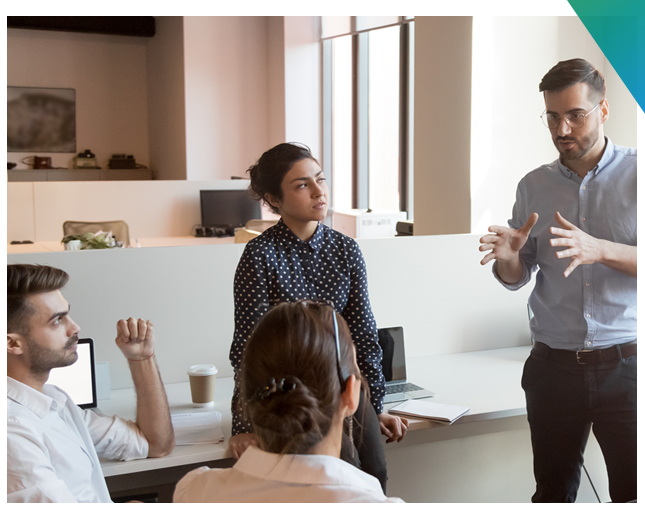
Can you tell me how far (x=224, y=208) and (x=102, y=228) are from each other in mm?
971

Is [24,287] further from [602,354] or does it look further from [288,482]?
[602,354]

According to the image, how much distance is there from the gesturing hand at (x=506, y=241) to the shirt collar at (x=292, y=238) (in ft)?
1.41

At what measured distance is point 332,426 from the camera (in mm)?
1030

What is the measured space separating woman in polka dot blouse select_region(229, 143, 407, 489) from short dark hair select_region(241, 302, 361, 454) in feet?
1.95

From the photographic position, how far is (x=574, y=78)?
1.51 metres

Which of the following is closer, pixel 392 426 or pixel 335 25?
pixel 392 426

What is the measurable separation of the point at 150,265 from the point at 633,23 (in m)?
1.81

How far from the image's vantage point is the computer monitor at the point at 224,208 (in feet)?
16.5

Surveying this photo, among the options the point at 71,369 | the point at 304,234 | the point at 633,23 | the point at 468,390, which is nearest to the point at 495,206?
the point at 633,23

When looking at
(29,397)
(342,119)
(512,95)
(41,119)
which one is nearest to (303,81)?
Answer: (342,119)

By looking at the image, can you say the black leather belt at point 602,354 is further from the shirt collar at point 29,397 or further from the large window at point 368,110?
the large window at point 368,110

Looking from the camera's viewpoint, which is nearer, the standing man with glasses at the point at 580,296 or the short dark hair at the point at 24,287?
the short dark hair at the point at 24,287

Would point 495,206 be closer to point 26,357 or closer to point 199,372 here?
point 199,372

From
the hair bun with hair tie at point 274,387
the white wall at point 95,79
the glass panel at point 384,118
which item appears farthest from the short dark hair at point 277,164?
the white wall at point 95,79
